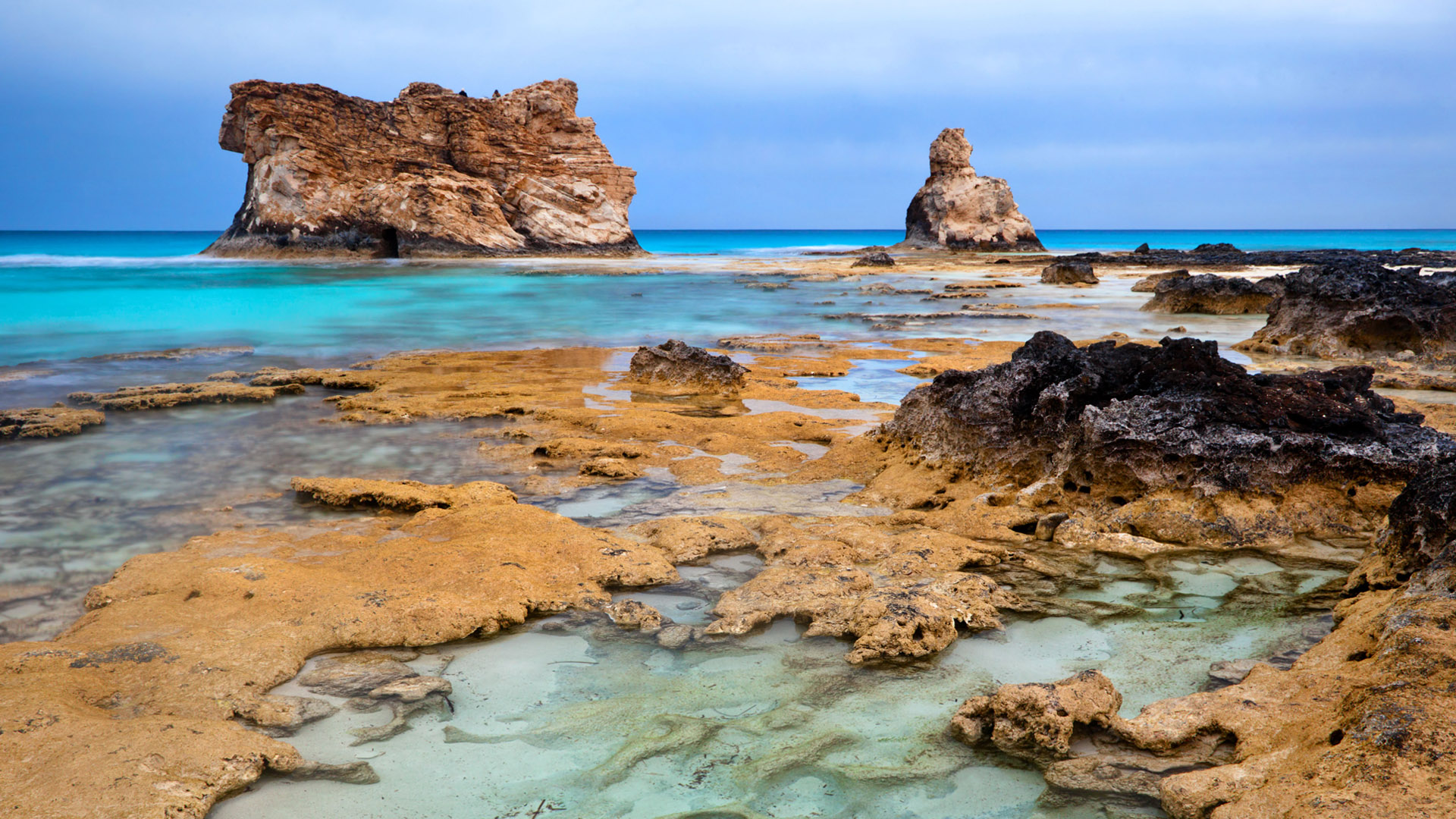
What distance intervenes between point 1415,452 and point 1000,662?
8.51ft

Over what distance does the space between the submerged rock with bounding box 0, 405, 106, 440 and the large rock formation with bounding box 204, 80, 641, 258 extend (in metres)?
37.7

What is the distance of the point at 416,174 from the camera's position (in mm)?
42969

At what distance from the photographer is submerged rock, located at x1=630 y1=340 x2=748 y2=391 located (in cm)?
790

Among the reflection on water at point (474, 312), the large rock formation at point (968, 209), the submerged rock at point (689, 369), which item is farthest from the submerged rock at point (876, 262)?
the submerged rock at point (689, 369)

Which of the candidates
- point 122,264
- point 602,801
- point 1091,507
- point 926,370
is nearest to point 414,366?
point 926,370

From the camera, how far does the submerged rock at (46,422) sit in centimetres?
594

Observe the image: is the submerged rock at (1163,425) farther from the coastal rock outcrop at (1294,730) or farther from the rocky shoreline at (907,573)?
the coastal rock outcrop at (1294,730)

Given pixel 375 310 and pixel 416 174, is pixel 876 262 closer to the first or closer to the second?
pixel 375 310

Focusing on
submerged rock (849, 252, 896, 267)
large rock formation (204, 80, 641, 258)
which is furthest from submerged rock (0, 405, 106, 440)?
large rock formation (204, 80, 641, 258)

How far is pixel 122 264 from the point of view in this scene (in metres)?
40.6

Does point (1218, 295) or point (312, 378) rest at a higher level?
point (1218, 295)

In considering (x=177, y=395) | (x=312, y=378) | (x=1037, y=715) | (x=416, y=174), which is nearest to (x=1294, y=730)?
(x=1037, y=715)

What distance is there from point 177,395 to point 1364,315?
12.1 metres

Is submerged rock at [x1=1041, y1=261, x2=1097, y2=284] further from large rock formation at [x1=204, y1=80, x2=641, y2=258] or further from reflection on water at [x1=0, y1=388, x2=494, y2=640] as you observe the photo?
large rock formation at [x1=204, y1=80, x2=641, y2=258]
